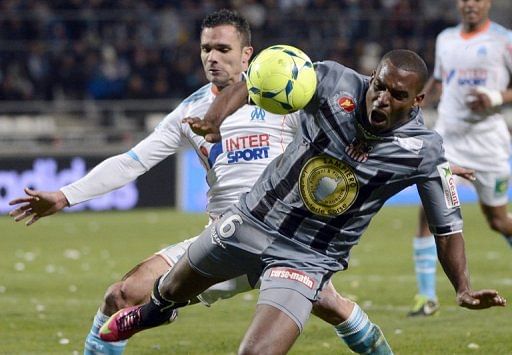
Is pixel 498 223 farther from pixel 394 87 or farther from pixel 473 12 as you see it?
pixel 394 87

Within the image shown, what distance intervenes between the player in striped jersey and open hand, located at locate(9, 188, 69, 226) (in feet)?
3.25

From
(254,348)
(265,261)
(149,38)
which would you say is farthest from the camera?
(149,38)

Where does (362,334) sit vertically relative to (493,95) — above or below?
below

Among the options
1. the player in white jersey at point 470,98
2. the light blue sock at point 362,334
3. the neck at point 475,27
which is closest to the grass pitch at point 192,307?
the player in white jersey at point 470,98

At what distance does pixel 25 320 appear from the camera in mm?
9945

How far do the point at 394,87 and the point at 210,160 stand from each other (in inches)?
76.7

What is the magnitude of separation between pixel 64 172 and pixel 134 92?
12.4 ft

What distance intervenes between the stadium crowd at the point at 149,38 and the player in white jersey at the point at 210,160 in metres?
16.1

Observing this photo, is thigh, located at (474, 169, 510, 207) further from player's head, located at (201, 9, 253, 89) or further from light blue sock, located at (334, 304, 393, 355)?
light blue sock, located at (334, 304, 393, 355)

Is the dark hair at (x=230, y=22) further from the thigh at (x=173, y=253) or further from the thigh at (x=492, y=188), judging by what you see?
the thigh at (x=492, y=188)

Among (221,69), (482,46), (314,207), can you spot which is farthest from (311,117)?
(482,46)

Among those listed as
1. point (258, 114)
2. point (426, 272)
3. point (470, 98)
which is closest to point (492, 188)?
point (470, 98)

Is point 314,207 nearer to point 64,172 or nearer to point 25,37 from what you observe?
point 64,172

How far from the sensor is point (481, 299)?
6004 mm
